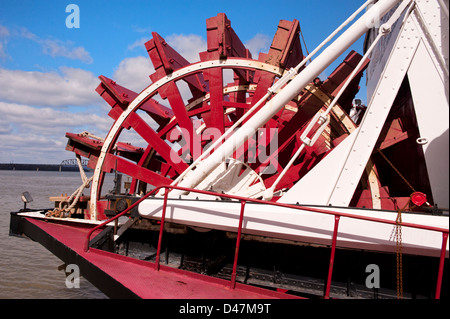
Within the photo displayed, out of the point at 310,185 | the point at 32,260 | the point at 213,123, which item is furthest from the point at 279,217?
the point at 32,260

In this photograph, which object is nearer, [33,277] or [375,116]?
A: [375,116]

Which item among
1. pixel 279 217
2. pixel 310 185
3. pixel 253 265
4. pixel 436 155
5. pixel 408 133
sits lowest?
pixel 253 265

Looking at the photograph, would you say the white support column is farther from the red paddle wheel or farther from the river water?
the river water

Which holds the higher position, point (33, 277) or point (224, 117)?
point (224, 117)

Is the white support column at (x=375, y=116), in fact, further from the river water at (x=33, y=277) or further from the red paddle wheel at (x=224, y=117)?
the river water at (x=33, y=277)

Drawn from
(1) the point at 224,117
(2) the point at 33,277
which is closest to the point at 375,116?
(1) the point at 224,117

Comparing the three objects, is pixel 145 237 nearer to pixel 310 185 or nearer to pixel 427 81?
pixel 310 185

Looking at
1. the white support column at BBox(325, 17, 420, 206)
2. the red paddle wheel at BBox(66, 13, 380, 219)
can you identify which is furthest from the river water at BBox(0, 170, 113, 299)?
the white support column at BBox(325, 17, 420, 206)

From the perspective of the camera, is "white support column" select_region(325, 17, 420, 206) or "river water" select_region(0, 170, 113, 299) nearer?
"white support column" select_region(325, 17, 420, 206)

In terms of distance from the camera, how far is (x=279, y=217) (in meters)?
3.06

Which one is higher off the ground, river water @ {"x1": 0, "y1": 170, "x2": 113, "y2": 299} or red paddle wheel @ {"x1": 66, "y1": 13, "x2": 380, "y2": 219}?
red paddle wheel @ {"x1": 66, "y1": 13, "x2": 380, "y2": 219}

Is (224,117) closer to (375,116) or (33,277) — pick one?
(375,116)

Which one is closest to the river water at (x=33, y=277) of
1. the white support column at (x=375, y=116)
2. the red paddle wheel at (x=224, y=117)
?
the red paddle wheel at (x=224, y=117)
